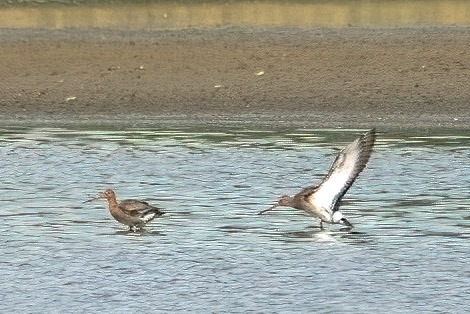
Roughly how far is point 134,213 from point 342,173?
1.49m

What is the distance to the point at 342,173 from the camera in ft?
36.9

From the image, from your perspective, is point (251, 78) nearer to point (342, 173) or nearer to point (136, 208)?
point (136, 208)

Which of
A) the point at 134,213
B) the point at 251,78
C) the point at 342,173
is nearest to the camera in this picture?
the point at 342,173

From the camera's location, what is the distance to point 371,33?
73.4 ft

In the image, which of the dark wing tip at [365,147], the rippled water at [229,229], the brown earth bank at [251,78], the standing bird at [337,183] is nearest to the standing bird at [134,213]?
the rippled water at [229,229]

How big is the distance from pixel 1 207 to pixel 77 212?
0.63 meters

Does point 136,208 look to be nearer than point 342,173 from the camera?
No

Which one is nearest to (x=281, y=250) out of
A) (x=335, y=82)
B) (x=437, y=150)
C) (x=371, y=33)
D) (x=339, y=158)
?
(x=339, y=158)

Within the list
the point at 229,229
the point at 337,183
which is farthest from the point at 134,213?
the point at 337,183

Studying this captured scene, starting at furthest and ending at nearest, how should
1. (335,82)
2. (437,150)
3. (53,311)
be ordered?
(335,82)
(437,150)
(53,311)

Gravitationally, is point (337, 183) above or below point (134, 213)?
above

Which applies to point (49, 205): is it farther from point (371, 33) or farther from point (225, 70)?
point (371, 33)

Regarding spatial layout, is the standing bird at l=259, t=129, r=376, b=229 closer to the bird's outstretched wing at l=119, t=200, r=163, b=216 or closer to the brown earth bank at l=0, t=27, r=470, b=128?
the bird's outstretched wing at l=119, t=200, r=163, b=216

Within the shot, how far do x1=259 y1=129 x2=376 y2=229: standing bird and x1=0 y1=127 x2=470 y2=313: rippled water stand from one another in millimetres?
182
